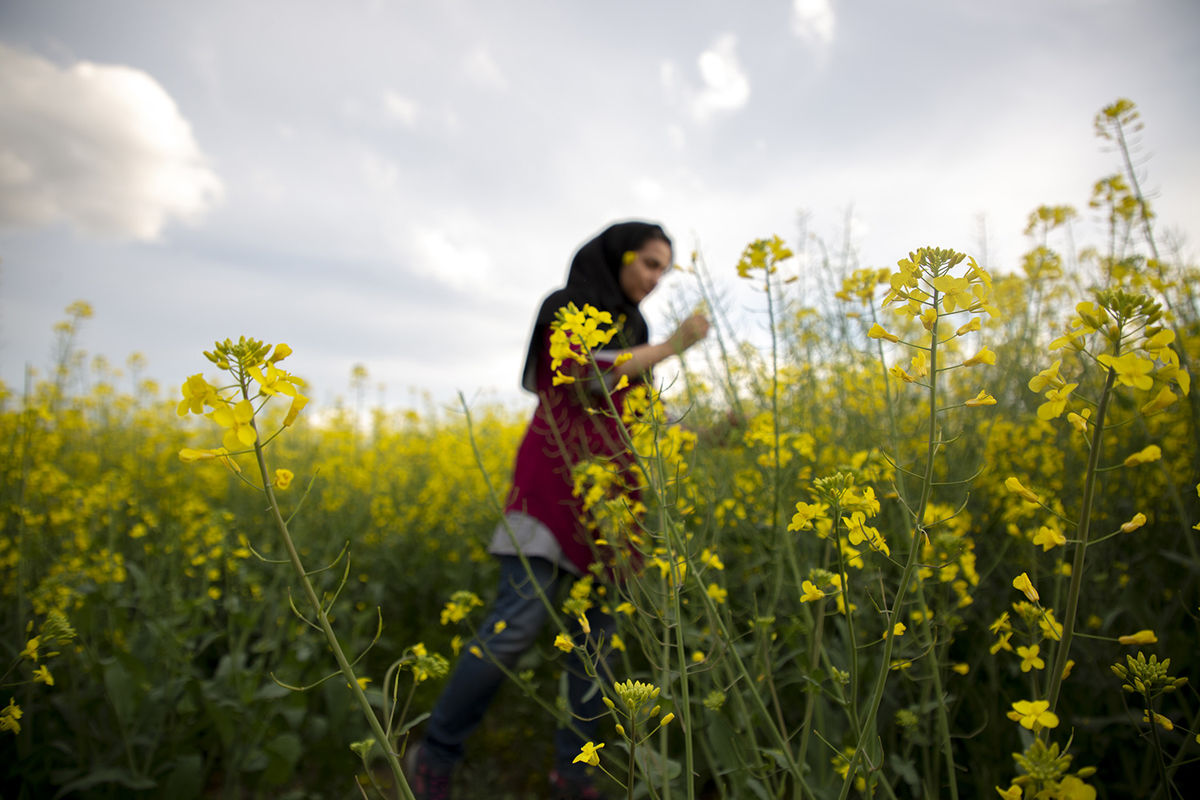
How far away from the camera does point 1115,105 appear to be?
7.47 ft

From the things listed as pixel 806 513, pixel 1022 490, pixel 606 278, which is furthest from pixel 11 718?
pixel 606 278

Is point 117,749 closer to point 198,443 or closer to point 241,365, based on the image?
point 241,365

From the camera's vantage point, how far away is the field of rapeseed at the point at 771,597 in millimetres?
1020

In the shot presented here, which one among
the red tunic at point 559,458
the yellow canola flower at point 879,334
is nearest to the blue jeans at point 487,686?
the red tunic at point 559,458

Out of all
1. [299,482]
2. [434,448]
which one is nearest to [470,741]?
[299,482]

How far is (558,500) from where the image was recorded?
2.46 meters

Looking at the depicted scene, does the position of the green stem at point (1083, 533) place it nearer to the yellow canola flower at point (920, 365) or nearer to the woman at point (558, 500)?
the yellow canola flower at point (920, 365)

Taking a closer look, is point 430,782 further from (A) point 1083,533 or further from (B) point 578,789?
(A) point 1083,533

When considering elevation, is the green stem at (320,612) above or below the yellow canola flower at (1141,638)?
above

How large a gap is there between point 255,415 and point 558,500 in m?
1.66

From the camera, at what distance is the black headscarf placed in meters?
2.47

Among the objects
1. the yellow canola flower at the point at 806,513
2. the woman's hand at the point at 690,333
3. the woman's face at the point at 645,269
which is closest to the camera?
the yellow canola flower at the point at 806,513

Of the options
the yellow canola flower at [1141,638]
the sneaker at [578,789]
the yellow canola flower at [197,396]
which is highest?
the yellow canola flower at [197,396]

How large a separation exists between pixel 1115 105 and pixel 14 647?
4.69m
